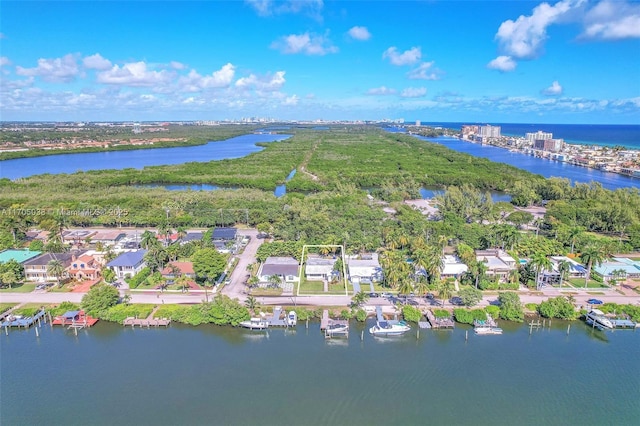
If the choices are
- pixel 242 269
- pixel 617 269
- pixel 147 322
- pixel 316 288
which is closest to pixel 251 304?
pixel 316 288

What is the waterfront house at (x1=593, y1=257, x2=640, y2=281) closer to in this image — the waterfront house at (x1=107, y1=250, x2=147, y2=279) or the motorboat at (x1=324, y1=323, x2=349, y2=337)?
the motorboat at (x1=324, y1=323, x2=349, y2=337)

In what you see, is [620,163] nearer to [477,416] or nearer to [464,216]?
[464,216]

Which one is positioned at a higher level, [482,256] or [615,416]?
[482,256]

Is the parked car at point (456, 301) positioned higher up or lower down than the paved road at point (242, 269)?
lower down

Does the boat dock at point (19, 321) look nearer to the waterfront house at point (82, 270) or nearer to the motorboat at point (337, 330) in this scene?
the waterfront house at point (82, 270)

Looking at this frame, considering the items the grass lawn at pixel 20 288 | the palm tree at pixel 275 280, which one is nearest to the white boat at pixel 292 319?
the palm tree at pixel 275 280

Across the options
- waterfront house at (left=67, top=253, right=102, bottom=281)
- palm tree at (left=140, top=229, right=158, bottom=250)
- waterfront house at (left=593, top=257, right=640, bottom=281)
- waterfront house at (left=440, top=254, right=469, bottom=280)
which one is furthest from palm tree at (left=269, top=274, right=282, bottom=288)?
waterfront house at (left=593, top=257, right=640, bottom=281)

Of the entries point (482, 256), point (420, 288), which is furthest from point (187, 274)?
point (482, 256)
